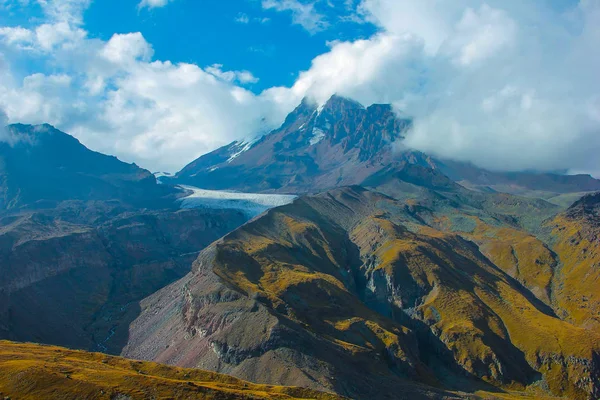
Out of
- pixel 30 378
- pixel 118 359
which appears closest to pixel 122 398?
pixel 30 378

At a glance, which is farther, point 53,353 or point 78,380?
point 53,353

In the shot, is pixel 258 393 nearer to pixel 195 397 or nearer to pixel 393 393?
pixel 195 397

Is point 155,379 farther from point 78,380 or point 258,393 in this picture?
point 258,393

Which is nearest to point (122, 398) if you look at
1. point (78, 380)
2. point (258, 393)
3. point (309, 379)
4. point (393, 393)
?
point (78, 380)

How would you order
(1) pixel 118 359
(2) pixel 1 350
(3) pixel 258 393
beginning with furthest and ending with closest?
1. (1) pixel 118 359
2. (2) pixel 1 350
3. (3) pixel 258 393

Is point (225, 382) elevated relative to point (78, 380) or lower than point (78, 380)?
lower

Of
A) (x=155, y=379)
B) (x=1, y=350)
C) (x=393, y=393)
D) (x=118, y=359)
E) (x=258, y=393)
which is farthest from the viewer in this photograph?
(x=393, y=393)

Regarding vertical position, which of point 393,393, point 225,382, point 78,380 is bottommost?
point 393,393
